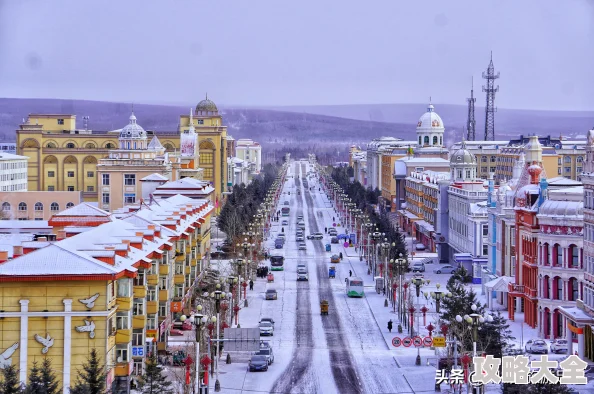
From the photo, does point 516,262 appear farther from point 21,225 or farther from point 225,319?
point 21,225

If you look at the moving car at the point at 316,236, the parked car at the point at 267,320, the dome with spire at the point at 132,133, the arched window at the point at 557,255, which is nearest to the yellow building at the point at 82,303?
the parked car at the point at 267,320

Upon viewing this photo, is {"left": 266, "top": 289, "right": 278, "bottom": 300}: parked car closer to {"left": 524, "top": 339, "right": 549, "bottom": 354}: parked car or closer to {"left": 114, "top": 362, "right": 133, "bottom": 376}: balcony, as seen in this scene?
{"left": 524, "top": 339, "right": 549, "bottom": 354}: parked car

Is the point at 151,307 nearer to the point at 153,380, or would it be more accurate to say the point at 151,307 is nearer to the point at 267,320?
the point at 267,320

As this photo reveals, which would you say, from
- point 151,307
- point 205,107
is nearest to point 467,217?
point 151,307

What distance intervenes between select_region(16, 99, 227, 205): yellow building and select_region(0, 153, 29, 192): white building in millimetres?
2553

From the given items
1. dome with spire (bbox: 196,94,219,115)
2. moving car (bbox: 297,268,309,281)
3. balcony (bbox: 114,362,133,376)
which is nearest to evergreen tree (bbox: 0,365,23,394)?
balcony (bbox: 114,362,133,376)

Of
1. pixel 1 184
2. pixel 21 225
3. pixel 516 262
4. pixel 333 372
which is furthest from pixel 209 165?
pixel 333 372

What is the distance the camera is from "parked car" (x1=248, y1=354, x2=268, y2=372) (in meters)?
40.8

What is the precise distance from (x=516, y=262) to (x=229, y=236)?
1461 inches

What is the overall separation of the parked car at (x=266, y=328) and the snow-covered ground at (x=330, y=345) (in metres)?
0.29

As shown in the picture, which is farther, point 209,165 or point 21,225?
point 209,165

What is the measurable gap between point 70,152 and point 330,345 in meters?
72.4

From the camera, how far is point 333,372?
40.5 m

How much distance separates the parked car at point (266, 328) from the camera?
4884cm
